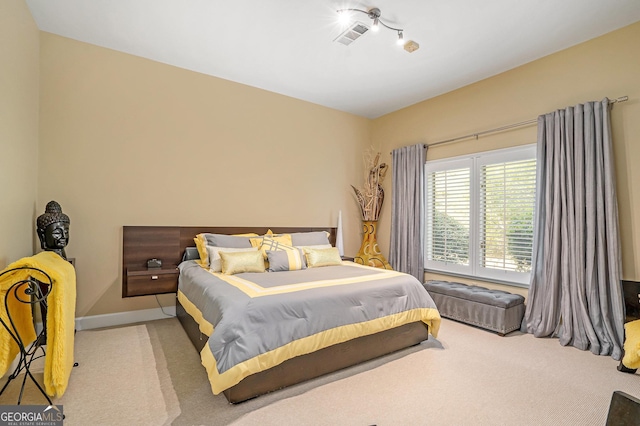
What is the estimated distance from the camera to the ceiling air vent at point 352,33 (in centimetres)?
293

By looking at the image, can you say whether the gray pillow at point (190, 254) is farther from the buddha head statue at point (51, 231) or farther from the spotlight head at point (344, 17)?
the spotlight head at point (344, 17)

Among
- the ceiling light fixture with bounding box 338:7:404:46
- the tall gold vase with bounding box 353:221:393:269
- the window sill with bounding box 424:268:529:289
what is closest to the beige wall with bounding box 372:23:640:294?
the window sill with bounding box 424:268:529:289

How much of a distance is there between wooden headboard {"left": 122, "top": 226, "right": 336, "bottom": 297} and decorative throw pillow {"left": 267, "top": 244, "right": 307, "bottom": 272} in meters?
1.00

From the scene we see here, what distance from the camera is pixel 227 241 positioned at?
12.1 feet

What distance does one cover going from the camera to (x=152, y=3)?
8.80ft

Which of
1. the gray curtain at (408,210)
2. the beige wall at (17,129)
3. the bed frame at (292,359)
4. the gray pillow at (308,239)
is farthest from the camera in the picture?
the gray curtain at (408,210)

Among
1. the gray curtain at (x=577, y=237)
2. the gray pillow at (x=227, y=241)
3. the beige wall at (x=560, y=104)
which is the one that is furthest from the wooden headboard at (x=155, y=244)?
the gray curtain at (x=577, y=237)

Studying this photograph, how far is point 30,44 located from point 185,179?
1.78m

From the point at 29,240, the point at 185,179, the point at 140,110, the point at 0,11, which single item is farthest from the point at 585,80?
the point at 29,240

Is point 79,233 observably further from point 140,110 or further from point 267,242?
point 267,242

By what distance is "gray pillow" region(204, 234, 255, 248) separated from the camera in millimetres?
3629

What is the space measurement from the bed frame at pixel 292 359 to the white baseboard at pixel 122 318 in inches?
8.3

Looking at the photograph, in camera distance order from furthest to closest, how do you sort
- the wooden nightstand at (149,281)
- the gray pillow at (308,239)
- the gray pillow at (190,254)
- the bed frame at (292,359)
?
the gray pillow at (308,239), the gray pillow at (190,254), the wooden nightstand at (149,281), the bed frame at (292,359)

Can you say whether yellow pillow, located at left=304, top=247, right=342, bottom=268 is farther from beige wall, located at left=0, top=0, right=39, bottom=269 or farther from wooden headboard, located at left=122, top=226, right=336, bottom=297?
beige wall, located at left=0, top=0, right=39, bottom=269
